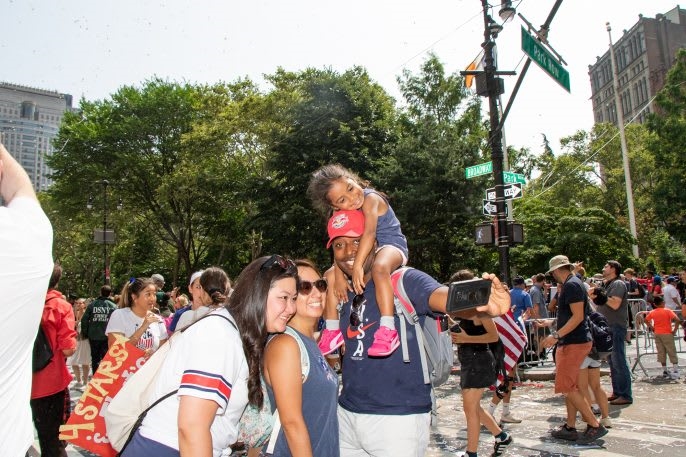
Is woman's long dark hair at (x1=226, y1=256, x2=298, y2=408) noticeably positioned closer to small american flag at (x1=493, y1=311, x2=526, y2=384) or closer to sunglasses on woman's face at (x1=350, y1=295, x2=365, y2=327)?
sunglasses on woman's face at (x1=350, y1=295, x2=365, y2=327)

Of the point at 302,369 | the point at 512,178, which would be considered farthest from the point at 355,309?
the point at 512,178

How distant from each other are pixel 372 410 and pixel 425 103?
A: 3232cm

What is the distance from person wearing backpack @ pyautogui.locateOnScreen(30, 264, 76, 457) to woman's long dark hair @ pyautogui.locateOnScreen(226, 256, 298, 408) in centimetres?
322

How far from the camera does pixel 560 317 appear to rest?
22.7 ft

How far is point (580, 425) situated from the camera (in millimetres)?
7312

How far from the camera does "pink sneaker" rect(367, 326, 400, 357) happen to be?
2.72 meters

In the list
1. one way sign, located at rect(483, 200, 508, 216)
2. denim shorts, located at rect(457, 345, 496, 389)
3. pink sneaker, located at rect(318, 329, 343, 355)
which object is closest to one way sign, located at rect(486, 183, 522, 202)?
one way sign, located at rect(483, 200, 508, 216)

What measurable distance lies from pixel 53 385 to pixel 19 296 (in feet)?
12.1

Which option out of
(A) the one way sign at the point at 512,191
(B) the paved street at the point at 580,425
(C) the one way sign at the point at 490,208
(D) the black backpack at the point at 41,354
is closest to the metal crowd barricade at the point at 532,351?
(B) the paved street at the point at 580,425

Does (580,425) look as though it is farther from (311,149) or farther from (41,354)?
(311,149)

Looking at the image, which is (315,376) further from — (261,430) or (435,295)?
(435,295)

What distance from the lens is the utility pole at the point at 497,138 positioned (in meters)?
10.5

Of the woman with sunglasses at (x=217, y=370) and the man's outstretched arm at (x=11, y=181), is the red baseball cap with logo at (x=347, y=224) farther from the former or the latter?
the man's outstretched arm at (x=11, y=181)

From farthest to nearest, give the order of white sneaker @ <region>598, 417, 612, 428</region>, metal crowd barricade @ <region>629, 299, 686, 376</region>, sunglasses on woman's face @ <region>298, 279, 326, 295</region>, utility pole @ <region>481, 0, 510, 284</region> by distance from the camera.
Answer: metal crowd barricade @ <region>629, 299, 686, 376</region>
utility pole @ <region>481, 0, 510, 284</region>
white sneaker @ <region>598, 417, 612, 428</region>
sunglasses on woman's face @ <region>298, 279, 326, 295</region>
